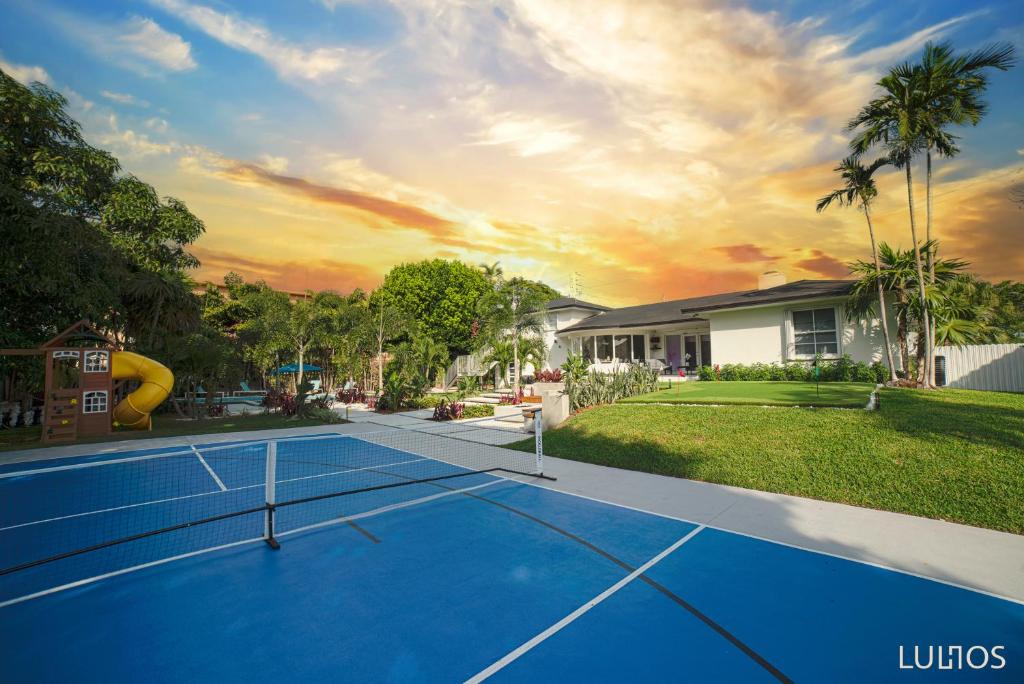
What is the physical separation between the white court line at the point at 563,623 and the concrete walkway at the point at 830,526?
1662 millimetres

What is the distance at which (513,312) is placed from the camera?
79.7ft

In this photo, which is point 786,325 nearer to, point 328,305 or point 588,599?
point 588,599

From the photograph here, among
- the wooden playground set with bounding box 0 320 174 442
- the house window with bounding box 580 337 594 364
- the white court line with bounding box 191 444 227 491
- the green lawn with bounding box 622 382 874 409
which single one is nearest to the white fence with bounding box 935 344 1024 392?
the green lawn with bounding box 622 382 874 409

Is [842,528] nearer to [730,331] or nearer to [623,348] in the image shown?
[730,331]

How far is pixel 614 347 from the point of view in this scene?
2866cm

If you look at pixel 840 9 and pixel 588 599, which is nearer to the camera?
pixel 588 599

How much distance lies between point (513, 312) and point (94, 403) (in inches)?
707

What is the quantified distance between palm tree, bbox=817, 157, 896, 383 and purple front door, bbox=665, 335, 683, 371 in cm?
1072

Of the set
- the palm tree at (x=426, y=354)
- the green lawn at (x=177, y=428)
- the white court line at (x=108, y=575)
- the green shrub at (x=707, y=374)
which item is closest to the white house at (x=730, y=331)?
the green shrub at (x=707, y=374)

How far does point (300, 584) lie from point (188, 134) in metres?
24.9

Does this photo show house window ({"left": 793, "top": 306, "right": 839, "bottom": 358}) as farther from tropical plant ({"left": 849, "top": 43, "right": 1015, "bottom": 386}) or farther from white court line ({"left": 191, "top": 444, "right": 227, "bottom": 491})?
white court line ({"left": 191, "top": 444, "right": 227, "bottom": 491})

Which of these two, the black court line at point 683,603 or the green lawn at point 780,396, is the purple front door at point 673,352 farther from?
the black court line at point 683,603

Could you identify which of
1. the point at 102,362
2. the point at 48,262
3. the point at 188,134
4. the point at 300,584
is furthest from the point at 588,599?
the point at 188,134

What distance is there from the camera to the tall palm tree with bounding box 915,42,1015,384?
13.8 metres
